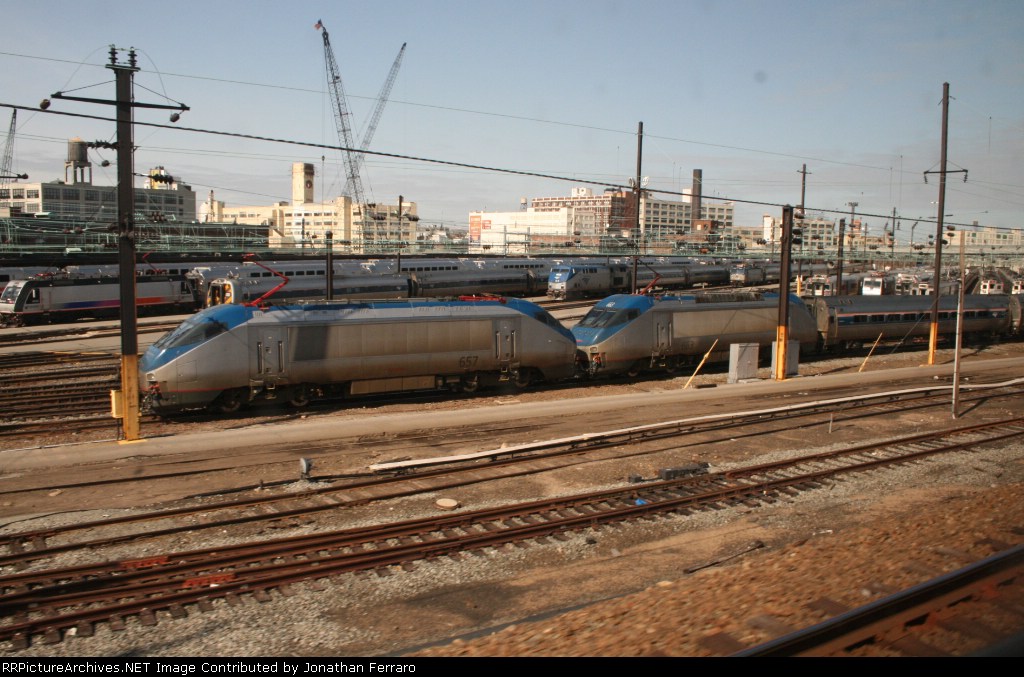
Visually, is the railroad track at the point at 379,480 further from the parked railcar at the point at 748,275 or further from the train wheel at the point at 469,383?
the parked railcar at the point at 748,275

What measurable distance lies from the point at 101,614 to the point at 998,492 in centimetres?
1390

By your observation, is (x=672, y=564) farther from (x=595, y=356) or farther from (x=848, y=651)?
(x=595, y=356)

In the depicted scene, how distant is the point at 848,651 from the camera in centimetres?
593

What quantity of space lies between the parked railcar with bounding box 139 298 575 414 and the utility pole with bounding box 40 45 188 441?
1.62m

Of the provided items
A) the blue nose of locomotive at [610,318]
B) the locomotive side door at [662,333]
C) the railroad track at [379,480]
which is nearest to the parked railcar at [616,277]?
the locomotive side door at [662,333]

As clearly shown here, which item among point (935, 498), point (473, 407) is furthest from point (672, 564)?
point (473, 407)

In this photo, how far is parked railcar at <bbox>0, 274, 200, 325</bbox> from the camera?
3944 centimetres

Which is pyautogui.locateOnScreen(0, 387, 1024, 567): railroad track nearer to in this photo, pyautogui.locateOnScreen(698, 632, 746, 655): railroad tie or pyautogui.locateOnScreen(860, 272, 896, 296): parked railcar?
pyautogui.locateOnScreen(698, 632, 746, 655): railroad tie

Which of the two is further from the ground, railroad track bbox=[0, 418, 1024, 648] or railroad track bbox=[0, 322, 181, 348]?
railroad track bbox=[0, 322, 181, 348]

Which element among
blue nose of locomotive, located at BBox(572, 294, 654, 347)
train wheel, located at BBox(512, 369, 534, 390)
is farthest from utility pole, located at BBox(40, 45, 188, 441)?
blue nose of locomotive, located at BBox(572, 294, 654, 347)

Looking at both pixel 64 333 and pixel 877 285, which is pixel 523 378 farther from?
pixel 877 285

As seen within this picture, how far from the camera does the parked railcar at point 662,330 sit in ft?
83.0

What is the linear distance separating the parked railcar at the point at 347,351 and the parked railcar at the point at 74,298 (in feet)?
76.5

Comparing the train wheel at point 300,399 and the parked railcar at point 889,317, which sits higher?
the parked railcar at point 889,317
